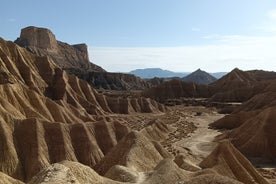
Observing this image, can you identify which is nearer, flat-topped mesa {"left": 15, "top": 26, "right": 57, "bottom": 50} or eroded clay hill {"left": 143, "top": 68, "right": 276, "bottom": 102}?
eroded clay hill {"left": 143, "top": 68, "right": 276, "bottom": 102}

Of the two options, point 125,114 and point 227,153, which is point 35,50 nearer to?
point 125,114

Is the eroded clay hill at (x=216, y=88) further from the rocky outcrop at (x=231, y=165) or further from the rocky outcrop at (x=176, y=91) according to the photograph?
the rocky outcrop at (x=231, y=165)

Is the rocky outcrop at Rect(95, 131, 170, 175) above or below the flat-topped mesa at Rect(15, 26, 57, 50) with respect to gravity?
below

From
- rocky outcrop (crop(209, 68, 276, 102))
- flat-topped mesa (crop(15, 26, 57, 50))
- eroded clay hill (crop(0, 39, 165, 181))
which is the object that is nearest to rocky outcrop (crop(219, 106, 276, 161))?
eroded clay hill (crop(0, 39, 165, 181))

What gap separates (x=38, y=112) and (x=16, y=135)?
58.2 feet

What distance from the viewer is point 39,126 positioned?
5153cm

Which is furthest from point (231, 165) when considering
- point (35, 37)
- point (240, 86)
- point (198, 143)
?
point (35, 37)

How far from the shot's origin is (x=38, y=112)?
67.8m

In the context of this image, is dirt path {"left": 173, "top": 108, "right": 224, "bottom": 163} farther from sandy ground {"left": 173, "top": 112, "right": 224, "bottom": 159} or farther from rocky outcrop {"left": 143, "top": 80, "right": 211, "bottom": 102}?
rocky outcrop {"left": 143, "top": 80, "right": 211, "bottom": 102}

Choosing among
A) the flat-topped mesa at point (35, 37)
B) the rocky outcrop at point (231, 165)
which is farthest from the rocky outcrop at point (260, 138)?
the flat-topped mesa at point (35, 37)

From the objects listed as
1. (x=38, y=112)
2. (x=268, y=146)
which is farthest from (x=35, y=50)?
(x=268, y=146)

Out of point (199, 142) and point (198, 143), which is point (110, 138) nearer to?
point (198, 143)

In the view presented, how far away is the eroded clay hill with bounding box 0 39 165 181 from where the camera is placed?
48.0m

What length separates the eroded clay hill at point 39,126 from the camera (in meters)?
48.0
